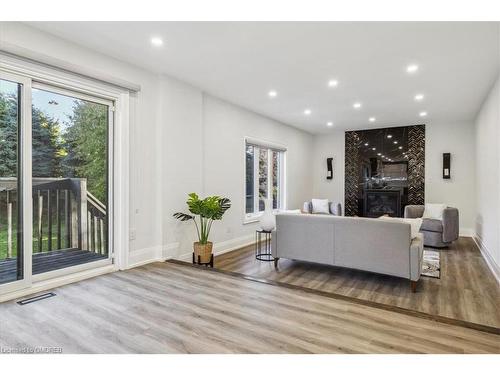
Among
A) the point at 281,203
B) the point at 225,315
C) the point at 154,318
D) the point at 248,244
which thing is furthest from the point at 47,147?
the point at 281,203

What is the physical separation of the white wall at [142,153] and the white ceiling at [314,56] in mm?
153

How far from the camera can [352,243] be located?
3695 mm

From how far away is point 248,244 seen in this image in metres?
5.79

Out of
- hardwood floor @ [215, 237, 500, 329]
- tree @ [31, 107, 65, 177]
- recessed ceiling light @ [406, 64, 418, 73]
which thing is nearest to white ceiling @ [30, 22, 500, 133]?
recessed ceiling light @ [406, 64, 418, 73]

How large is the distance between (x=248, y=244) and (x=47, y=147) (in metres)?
3.78

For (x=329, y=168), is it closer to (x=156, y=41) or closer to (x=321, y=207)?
(x=321, y=207)

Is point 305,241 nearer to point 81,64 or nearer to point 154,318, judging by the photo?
point 154,318

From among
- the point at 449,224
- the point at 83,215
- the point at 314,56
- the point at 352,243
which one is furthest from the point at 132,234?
the point at 449,224

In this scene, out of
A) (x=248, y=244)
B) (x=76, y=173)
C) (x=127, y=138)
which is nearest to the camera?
(x=76, y=173)

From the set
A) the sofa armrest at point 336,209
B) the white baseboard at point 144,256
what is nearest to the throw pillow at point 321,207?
the sofa armrest at point 336,209

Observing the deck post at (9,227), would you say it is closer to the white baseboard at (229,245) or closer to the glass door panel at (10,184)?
the glass door panel at (10,184)

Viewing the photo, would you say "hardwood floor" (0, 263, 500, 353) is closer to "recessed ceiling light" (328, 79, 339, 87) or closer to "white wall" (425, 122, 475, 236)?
"recessed ceiling light" (328, 79, 339, 87)

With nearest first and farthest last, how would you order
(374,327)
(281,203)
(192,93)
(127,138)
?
1. (374,327)
2. (127,138)
3. (192,93)
4. (281,203)

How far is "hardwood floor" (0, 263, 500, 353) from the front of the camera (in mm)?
1879
